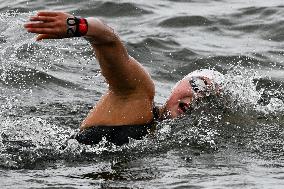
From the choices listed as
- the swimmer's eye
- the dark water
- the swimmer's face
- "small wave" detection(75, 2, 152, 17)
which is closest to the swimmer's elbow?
the dark water

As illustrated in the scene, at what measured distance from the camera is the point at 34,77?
1282 centimetres

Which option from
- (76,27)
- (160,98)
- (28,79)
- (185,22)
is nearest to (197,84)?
(76,27)

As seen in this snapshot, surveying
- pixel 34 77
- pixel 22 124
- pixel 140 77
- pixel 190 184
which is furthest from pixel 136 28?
pixel 190 184

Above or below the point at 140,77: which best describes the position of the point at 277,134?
below

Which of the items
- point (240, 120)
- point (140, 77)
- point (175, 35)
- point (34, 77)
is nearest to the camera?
point (140, 77)

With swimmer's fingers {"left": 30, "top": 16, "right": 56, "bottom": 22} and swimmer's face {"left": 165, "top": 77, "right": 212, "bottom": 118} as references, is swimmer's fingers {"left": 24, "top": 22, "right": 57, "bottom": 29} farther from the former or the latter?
swimmer's face {"left": 165, "top": 77, "right": 212, "bottom": 118}

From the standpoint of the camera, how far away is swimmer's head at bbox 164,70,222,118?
905 cm

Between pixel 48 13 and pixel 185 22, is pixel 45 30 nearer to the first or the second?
pixel 48 13

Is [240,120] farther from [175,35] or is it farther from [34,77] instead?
[175,35]

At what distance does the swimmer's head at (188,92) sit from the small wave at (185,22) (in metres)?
7.28

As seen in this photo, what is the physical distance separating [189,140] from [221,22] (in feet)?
27.7

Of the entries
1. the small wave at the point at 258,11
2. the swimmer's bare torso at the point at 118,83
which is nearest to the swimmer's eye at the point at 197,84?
the swimmer's bare torso at the point at 118,83

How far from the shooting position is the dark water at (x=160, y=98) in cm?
764

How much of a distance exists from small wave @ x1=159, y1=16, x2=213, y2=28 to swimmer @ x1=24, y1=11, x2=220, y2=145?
7.25m
